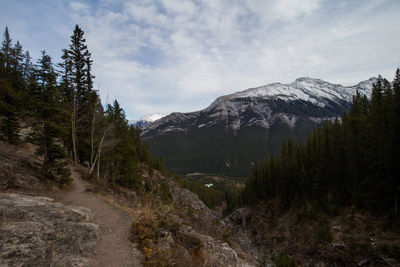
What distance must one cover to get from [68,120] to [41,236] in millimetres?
17912

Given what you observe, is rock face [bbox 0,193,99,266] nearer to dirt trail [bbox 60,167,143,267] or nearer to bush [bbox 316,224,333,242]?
dirt trail [bbox 60,167,143,267]

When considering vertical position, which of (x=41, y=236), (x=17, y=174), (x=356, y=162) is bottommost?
(x=356, y=162)

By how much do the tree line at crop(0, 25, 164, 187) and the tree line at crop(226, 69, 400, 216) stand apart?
36.9 m

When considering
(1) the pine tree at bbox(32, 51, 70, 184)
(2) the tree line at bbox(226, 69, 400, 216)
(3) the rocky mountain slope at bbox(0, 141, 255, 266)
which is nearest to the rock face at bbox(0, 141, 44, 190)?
(3) the rocky mountain slope at bbox(0, 141, 255, 266)

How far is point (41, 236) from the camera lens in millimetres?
5945

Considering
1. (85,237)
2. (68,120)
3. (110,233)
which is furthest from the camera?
(68,120)

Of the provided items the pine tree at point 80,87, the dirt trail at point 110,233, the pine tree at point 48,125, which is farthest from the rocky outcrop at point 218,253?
the pine tree at point 80,87

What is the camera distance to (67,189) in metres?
13.8

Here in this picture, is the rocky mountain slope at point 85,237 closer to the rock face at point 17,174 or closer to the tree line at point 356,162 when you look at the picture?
the rock face at point 17,174

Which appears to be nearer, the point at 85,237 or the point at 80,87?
the point at 85,237

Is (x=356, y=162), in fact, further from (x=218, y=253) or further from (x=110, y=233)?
(x=110, y=233)

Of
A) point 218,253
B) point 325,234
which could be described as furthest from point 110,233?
point 325,234

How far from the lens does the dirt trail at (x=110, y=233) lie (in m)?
6.38

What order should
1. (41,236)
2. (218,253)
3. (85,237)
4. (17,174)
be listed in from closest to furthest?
(41,236), (85,237), (218,253), (17,174)
